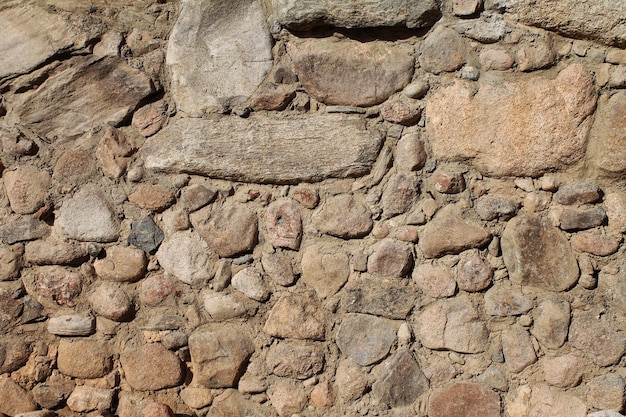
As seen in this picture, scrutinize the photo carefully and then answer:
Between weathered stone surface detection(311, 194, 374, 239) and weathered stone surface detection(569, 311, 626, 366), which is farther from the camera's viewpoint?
weathered stone surface detection(311, 194, 374, 239)

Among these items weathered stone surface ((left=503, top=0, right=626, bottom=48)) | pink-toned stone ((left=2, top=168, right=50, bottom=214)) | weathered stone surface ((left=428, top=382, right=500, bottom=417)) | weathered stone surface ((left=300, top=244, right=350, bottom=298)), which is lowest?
weathered stone surface ((left=428, top=382, right=500, bottom=417))

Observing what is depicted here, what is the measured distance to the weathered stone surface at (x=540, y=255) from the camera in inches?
66.9

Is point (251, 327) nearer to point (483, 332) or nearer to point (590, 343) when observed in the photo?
point (483, 332)

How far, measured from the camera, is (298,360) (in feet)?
6.13

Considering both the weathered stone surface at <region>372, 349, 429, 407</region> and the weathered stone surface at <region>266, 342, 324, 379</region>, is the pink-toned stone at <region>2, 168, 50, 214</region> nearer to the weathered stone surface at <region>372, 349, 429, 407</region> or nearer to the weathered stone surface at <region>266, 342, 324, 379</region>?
the weathered stone surface at <region>266, 342, 324, 379</region>

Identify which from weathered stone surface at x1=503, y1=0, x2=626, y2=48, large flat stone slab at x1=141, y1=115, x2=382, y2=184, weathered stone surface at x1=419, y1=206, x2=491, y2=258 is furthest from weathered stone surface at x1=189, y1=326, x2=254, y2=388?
weathered stone surface at x1=503, y1=0, x2=626, y2=48

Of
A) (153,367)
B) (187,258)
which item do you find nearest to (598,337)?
(187,258)

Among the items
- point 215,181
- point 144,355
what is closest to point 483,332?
point 215,181

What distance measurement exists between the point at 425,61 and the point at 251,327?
35.2 inches

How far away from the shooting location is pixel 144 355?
1951 mm

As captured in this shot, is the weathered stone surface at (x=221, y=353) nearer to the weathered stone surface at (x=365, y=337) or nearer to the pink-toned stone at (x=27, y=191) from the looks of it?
the weathered stone surface at (x=365, y=337)

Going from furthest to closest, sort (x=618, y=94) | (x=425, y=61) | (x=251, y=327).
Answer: (x=251, y=327) < (x=425, y=61) < (x=618, y=94)

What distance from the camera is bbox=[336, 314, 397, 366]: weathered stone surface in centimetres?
183

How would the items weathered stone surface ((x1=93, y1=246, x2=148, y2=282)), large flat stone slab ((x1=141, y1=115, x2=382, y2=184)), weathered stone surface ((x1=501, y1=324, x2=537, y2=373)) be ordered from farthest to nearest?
1. weathered stone surface ((x1=93, y1=246, x2=148, y2=282))
2. large flat stone slab ((x1=141, y1=115, x2=382, y2=184))
3. weathered stone surface ((x1=501, y1=324, x2=537, y2=373))
